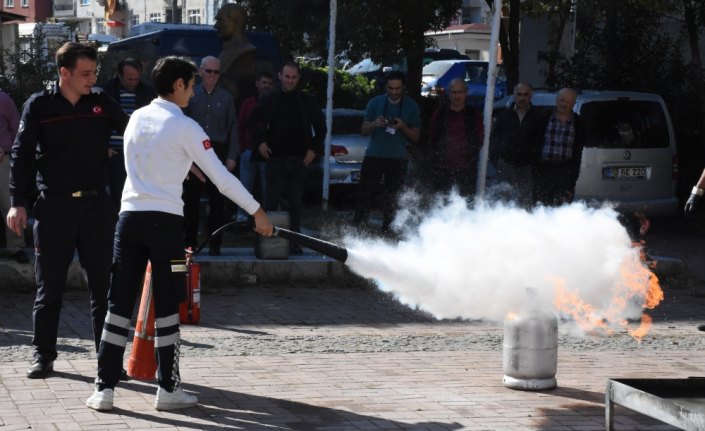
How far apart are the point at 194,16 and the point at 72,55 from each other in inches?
2730

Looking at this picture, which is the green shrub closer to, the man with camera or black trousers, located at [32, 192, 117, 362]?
the man with camera

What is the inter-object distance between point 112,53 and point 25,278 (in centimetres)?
889

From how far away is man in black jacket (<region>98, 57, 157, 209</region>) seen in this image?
38.6 ft

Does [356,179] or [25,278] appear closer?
[25,278]

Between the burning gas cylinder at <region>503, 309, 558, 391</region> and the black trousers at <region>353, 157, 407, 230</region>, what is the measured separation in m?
5.94

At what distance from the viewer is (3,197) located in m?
11.9

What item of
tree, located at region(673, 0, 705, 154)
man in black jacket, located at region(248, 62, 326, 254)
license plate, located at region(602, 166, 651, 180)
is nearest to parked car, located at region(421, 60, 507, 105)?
tree, located at region(673, 0, 705, 154)

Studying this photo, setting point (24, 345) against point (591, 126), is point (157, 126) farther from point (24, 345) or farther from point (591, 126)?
point (591, 126)

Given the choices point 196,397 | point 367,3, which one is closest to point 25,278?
point 196,397

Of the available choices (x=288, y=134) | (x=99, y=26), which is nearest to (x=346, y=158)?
(x=288, y=134)

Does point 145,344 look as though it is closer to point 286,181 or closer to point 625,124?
point 286,181

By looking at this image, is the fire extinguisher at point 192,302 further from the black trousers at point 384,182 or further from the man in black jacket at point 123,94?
the black trousers at point 384,182

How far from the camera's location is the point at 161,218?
22.8ft

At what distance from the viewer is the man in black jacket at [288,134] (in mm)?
12867
